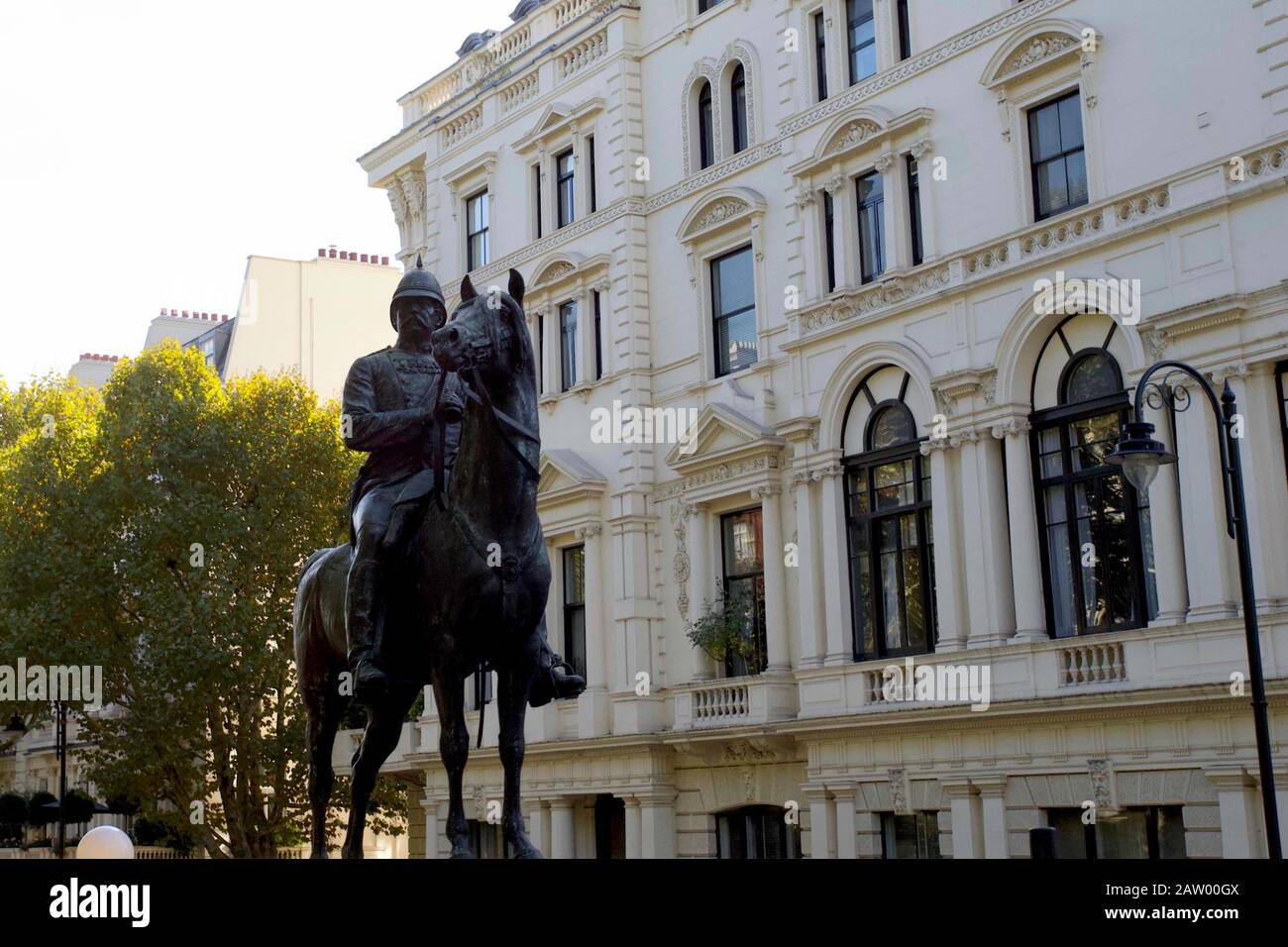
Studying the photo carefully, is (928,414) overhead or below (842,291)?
below

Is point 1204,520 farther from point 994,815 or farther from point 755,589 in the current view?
point 755,589

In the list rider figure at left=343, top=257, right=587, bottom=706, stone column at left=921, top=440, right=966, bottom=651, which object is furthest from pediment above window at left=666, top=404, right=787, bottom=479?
rider figure at left=343, top=257, right=587, bottom=706

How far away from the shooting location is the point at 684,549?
108 ft

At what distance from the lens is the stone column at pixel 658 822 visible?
3194 centimetres

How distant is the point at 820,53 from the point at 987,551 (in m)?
10.2

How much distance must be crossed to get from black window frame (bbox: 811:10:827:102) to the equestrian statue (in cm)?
2180

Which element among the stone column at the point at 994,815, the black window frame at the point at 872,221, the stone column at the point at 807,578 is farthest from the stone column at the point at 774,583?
the stone column at the point at 994,815

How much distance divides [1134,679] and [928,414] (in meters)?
6.00

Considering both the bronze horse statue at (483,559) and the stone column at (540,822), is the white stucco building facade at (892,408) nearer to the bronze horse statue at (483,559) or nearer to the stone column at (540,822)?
the stone column at (540,822)

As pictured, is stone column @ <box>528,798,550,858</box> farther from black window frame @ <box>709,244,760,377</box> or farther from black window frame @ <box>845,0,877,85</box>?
black window frame @ <box>845,0,877,85</box>

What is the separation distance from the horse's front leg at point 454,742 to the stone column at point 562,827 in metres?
24.9

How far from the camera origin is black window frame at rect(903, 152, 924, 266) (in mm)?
28641
